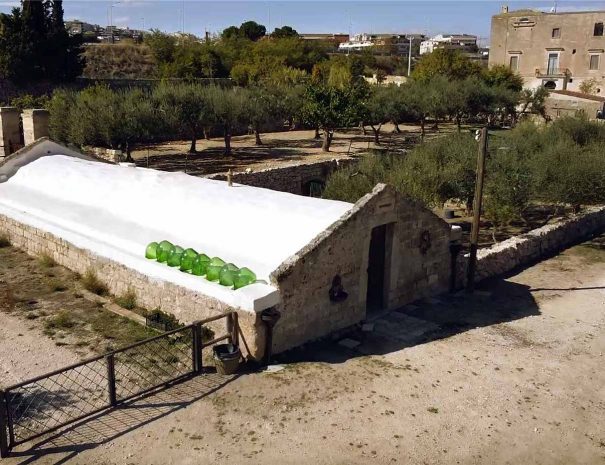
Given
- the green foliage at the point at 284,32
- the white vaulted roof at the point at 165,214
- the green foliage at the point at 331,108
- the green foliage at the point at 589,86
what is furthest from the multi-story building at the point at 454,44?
the white vaulted roof at the point at 165,214

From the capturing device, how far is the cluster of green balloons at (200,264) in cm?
1025

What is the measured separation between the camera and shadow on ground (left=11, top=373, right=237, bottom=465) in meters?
7.35

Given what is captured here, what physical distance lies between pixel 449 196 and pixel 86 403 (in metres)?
12.8

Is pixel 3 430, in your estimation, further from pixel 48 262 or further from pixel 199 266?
pixel 48 262

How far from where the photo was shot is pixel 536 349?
10.7m

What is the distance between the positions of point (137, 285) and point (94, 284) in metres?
1.55

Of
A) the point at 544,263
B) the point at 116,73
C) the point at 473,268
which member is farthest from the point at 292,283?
the point at 116,73

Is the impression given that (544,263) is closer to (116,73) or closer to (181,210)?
(181,210)

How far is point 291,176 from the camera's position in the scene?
82.2 feet

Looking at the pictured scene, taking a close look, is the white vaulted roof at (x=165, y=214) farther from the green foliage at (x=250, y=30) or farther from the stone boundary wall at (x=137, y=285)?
the green foliage at (x=250, y=30)

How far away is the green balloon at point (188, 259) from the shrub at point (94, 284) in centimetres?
246

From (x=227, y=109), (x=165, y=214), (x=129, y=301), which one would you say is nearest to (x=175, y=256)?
(x=129, y=301)

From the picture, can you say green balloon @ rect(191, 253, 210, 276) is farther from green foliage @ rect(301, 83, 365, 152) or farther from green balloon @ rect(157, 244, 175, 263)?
green foliage @ rect(301, 83, 365, 152)

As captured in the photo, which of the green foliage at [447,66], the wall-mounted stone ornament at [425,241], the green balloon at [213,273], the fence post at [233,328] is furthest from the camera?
the green foliage at [447,66]
